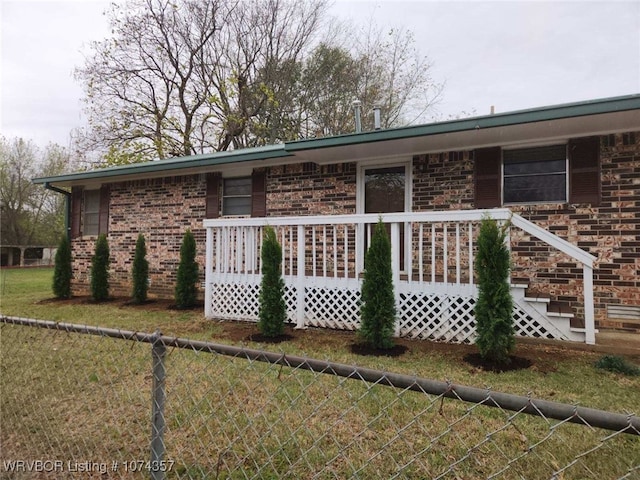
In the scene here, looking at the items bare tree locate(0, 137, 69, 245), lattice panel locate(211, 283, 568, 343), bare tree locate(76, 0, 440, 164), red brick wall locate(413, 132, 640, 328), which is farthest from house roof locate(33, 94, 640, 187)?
bare tree locate(0, 137, 69, 245)

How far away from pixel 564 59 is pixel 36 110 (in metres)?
23.9

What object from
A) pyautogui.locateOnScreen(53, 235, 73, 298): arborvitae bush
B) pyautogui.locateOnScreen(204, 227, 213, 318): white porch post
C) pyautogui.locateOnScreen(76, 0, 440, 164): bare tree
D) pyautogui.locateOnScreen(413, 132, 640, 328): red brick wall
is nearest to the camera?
pyautogui.locateOnScreen(413, 132, 640, 328): red brick wall

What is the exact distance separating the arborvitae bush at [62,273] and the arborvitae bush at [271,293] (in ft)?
21.5

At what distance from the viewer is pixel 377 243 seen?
4414 mm

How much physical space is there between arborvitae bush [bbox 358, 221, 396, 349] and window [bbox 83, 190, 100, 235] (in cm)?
822

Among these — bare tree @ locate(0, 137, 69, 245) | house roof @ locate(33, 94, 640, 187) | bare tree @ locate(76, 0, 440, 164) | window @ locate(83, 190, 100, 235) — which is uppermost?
bare tree @ locate(76, 0, 440, 164)

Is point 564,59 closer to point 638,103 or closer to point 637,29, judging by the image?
point 637,29

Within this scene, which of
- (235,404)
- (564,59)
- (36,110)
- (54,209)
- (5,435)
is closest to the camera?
(5,435)

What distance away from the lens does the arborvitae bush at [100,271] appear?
26.8ft

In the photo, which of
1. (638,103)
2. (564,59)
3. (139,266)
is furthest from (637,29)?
(139,266)

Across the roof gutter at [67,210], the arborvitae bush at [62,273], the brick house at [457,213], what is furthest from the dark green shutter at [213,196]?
the roof gutter at [67,210]

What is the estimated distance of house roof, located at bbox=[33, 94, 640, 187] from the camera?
4.44m

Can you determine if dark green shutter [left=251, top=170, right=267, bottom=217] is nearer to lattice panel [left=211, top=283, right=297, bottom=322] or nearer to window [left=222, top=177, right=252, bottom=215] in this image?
window [left=222, top=177, right=252, bottom=215]

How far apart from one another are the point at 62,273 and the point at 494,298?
31.4 feet
